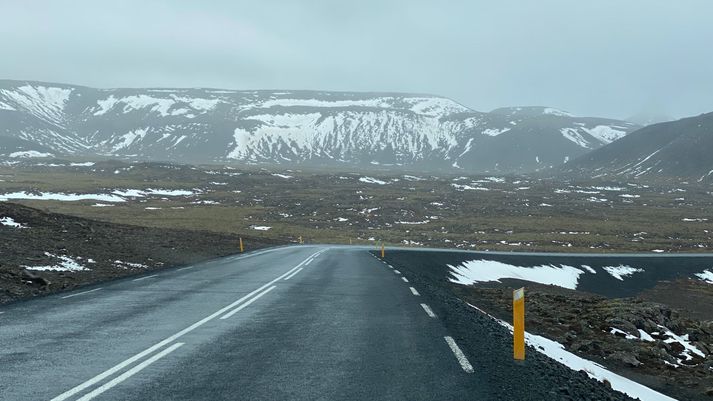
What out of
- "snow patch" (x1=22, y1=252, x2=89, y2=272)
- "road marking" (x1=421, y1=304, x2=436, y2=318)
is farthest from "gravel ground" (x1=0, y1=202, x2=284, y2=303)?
"road marking" (x1=421, y1=304, x2=436, y2=318)

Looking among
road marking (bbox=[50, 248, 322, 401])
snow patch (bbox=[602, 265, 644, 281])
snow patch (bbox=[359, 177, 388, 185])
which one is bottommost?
snow patch (bbox=[602, 265, 644, 281])

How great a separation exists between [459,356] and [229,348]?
347 cm

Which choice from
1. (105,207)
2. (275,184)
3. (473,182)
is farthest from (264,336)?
(473,182)

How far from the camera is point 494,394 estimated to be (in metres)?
6.46

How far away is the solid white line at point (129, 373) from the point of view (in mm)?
6113

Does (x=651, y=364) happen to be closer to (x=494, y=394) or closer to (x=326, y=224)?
(x=494, y=394)

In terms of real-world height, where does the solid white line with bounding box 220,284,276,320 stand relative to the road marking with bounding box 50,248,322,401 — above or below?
below

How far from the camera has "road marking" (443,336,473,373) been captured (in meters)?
7.55

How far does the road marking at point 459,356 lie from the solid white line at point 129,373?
166 inches

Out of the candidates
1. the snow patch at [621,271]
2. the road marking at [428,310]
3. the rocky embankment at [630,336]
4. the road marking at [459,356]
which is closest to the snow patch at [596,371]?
the rocky embankment at [630,336]

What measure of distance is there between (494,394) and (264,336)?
14.3 ft

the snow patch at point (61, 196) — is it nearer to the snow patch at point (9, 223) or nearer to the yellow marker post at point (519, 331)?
the snow patch at point (9, 223)

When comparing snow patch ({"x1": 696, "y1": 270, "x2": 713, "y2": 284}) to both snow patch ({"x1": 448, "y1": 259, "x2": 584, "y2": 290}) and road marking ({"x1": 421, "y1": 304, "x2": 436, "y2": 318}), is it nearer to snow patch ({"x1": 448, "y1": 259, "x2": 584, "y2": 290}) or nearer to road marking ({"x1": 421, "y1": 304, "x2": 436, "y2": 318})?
snow patch ({"x1": 448, "y1": 259, "x2": 584, "y2": 290})

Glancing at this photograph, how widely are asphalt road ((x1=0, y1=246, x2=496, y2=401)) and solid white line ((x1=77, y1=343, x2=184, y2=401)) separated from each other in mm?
14
